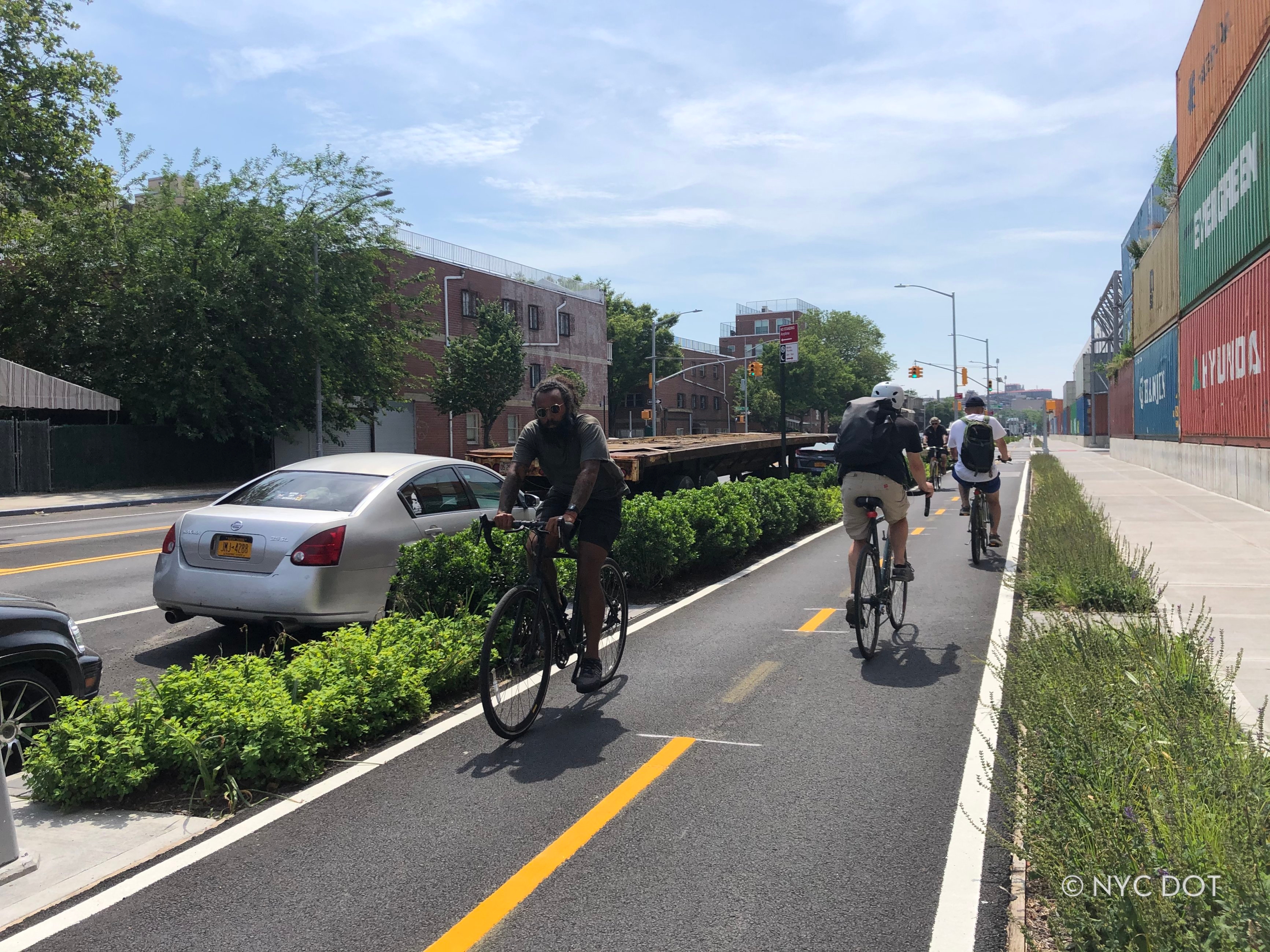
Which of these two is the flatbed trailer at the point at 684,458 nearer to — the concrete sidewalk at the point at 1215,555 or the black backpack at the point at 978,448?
the black backpack at the point at 978,448

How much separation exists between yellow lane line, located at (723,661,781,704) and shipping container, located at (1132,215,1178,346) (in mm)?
28777

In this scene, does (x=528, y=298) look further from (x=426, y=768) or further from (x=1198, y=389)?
(x=426, y=768)

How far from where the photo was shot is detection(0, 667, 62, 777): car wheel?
4.76 m

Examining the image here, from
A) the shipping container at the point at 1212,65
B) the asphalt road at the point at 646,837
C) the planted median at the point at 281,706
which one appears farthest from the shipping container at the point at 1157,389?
the planted median at the point at 281,706

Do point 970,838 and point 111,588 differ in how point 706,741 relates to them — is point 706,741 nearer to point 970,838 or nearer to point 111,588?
point 970,838

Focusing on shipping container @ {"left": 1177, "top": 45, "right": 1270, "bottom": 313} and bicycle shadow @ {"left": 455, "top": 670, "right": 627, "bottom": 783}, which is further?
shipping container @ {"left": 1177, "top": 45, "right": 1270, "bottom": 313}

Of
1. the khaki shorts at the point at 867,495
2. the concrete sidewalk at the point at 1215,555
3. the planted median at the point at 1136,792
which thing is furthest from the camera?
the khaki shorts at the point at 867,495

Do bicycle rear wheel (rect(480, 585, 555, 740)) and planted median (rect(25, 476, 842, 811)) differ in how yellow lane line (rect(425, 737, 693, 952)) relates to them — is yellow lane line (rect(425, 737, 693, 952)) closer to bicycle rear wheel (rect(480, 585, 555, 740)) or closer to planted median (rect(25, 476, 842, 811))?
bicycle rear wheel (rect(480, 585, 555, 740))

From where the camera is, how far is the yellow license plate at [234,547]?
7098mm

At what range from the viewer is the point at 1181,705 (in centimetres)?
472

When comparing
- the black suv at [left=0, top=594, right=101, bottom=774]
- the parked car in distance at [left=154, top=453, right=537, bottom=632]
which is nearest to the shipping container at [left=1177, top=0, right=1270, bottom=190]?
the parked car in distance at [left=154, top=453, right=537, bottom=632]

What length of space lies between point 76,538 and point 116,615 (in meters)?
8.64

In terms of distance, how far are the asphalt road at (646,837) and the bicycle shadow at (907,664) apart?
0.05 metres

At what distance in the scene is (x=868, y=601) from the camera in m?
7.14
